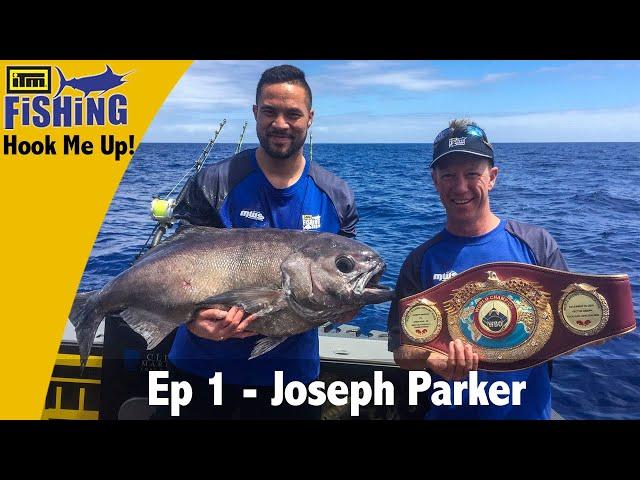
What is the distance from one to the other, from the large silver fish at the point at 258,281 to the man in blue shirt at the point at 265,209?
167 millimetres

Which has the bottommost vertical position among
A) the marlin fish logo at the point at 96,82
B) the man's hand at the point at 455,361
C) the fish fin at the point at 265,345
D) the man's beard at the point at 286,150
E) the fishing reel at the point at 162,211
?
the man's hand at the point at 455,361

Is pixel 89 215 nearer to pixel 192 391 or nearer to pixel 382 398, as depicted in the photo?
pixel 192 391

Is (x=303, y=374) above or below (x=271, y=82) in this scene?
below

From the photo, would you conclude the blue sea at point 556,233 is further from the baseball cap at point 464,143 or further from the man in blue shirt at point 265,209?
the man in blue shirt at point 265,209

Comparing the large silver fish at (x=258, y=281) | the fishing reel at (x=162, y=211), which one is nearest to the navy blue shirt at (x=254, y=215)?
the large silver fish at (x=258, y=281)

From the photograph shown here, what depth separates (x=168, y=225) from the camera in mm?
5508

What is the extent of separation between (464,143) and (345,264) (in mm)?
1148

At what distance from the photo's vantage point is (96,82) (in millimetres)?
5172

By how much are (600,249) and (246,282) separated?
6795 mm

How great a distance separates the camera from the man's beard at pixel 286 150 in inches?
148

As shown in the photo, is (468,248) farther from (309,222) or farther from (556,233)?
(556,233)

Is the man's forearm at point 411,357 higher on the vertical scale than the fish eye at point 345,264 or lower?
lower

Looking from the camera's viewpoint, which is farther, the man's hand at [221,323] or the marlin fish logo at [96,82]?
the marlin fish logo at [96,82]

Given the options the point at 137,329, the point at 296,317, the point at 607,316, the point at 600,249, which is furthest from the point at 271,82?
the point at 600,249
